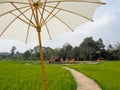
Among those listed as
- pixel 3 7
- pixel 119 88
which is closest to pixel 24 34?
pixel 3 7

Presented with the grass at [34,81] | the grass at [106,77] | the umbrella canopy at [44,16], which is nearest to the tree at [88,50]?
the grass at [106,77]

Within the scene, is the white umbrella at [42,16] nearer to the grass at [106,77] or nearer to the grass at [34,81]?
the grass at [34,81]

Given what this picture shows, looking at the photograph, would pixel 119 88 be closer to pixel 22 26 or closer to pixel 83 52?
pixel 22 26

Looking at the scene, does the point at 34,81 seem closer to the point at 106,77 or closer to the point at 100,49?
the point at 106,77

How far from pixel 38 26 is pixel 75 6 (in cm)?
69

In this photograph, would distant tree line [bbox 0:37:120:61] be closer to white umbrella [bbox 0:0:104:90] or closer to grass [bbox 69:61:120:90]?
grass [bbox 69:61:120:90]

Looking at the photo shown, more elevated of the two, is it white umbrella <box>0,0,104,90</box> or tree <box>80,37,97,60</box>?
tree <box>80,37,97,60</box>

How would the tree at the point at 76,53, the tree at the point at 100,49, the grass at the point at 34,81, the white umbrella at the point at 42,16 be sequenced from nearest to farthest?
the white umbrella at the point at 42,16 < the grass at the point at 34,81 < the tree at the point at 100,49 < the tree at the point at 76,53

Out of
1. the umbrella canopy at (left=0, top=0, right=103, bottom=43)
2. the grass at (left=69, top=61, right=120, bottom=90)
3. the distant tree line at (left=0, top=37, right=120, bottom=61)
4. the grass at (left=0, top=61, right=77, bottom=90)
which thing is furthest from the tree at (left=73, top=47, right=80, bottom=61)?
the umbrella canopy at (left=0, top=0, right=103, bottom=43)

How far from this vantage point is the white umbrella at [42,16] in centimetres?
406

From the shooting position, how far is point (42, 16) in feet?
13.7

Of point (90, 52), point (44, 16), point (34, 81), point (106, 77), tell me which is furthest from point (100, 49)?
point (44, 16)

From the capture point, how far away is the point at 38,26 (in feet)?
13.1

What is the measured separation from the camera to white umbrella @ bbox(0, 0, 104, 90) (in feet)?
13.3
